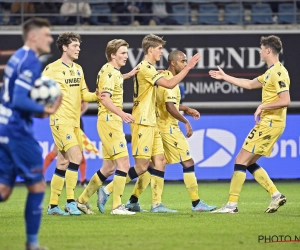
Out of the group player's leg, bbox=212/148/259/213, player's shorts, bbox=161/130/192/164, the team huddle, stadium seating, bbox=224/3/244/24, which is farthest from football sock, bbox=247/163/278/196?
stadium seating, bbox=224/3/244/24

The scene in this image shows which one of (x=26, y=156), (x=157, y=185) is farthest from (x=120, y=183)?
(x=26, y=156)

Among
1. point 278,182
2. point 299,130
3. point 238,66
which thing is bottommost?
point 278,182

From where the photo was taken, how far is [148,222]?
962 centimetres

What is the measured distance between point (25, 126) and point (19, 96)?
316mm

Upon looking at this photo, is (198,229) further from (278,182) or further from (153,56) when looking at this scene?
(278,182)

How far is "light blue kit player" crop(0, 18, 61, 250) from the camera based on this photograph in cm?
683

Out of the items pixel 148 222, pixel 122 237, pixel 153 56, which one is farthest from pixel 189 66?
pixel 122 237

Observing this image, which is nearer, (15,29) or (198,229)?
(198,229)

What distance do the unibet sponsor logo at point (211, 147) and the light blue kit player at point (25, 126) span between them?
33.4 ft

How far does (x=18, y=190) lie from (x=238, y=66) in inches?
243

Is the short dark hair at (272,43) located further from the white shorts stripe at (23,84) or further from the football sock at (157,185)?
the white shorts stripe at (23,84)

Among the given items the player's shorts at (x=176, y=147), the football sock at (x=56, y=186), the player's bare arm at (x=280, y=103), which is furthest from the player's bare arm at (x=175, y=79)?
the football sock at (x=56, y=186)

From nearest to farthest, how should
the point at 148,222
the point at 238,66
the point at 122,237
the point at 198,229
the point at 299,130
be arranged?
the point at 122,237, the point at 198,229, the point at 148,222, the point at 299,130, the point at 238,66

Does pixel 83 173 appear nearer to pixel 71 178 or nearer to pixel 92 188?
pixel 92 188
